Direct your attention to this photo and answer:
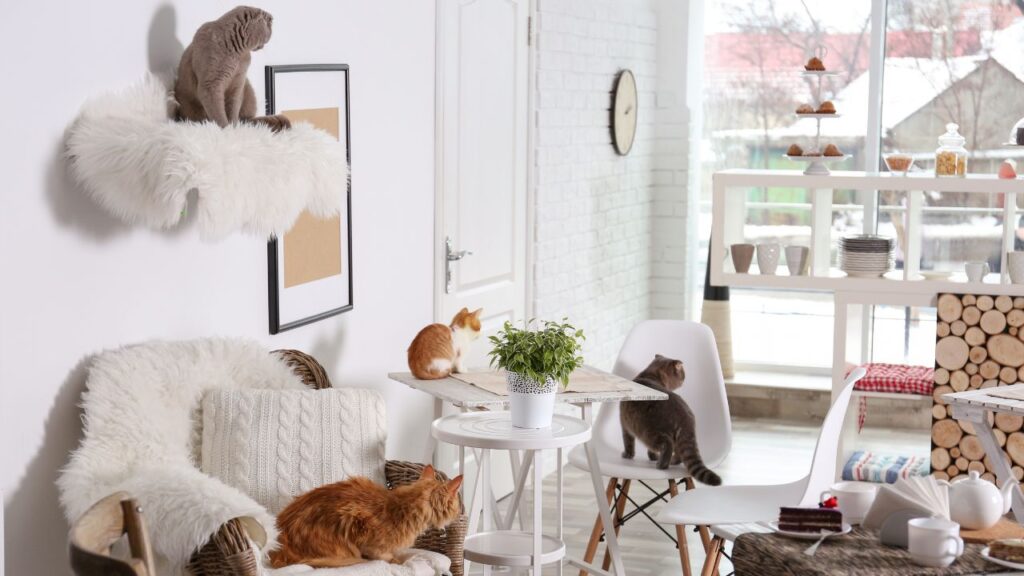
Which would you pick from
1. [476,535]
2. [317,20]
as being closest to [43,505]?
[476,535]

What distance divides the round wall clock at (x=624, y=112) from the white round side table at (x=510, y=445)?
2.83m

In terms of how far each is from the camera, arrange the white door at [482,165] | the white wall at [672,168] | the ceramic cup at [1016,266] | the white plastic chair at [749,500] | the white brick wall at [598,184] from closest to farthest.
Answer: the white plastic chair at [749,500] → the white door at [482,165] → the ceramic cup at [1016,266] → the white brick wall at [598,184] → the white wall at [672,168]

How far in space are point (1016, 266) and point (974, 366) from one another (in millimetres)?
443

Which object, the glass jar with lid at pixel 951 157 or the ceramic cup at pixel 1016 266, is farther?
the glass jar with lid at pixel 951 157

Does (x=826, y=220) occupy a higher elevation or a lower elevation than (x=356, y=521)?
higher

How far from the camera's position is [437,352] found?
11.6 ft

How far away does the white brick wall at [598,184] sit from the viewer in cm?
517

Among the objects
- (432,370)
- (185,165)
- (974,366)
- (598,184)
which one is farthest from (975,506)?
(598,184)

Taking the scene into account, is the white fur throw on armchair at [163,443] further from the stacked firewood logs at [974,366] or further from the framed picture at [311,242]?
the stacked firewood logs at [974,366]

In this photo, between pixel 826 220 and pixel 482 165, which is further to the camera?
pixel 826 220

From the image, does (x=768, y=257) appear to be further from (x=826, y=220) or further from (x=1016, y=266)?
(x=1016, y=266)

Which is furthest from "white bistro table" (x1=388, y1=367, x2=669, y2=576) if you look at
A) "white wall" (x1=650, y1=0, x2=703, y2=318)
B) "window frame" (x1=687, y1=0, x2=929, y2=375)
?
"window frame" (x1=687, y1=0, x2=929, y2=375)

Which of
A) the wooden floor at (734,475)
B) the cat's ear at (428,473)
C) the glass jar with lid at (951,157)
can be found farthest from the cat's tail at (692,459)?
the glass jar with lid at (951,157)

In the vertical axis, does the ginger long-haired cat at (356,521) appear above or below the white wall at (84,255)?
below
